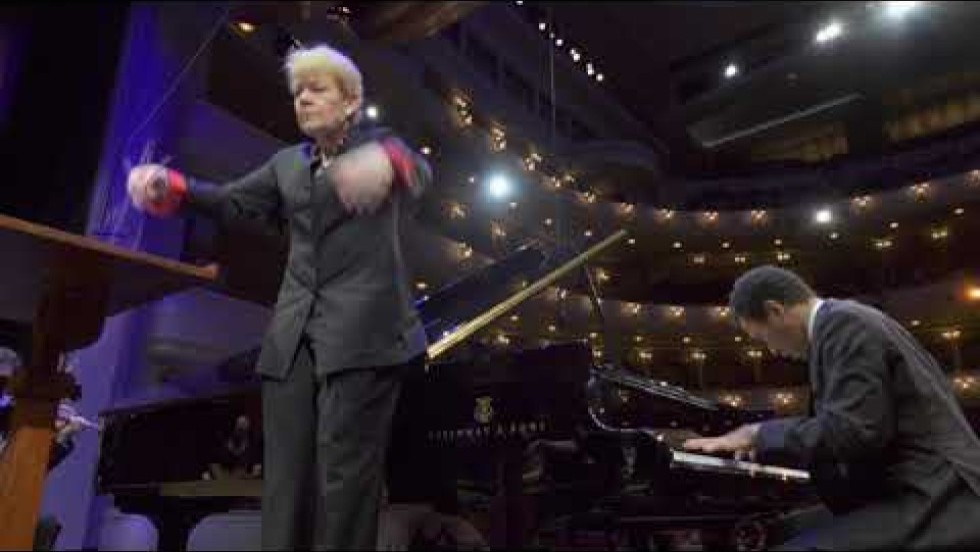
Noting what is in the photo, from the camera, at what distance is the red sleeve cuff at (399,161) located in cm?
152

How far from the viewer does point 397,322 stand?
5.34 feet

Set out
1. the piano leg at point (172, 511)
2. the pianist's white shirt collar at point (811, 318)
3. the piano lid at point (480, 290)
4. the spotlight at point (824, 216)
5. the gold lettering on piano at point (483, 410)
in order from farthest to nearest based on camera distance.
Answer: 1. the spotlight at point (824, 216)
2. the piano leg at point (172, 511)
3. the piano lid at point (480, 290)
4. the gold lettering on piano at point (483, 410)
5. the pianist's white shirt collar at point (811, 318)

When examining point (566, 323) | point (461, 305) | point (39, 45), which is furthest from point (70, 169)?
point (566, 323)

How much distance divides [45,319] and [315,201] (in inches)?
31.8

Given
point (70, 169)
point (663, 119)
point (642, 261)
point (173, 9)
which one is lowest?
point (70, 169)

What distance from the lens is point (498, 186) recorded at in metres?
17.9

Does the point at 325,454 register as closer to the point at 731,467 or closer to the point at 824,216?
the point at 731,467

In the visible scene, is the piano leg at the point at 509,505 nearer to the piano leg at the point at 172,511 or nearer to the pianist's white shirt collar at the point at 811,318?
the pianist's white shirt collar at the point at 811,318

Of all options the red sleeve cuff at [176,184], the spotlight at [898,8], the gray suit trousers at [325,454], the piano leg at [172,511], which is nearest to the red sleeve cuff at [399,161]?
the gray suit trousers at [325,454]

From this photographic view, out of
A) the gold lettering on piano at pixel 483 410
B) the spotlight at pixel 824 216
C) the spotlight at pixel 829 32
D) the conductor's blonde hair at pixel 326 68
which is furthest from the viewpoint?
the spotlight at pixel 824 216

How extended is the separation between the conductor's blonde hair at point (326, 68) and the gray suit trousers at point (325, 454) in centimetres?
63

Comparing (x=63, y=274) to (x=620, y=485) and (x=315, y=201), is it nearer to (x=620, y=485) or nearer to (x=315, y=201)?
(x=315, y=201)

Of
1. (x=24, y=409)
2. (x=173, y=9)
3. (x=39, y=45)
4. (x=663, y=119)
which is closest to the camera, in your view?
(x=24, y=409)

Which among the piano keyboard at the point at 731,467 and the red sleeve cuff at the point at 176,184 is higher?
the red sleeve cuff at the point at 176,184
